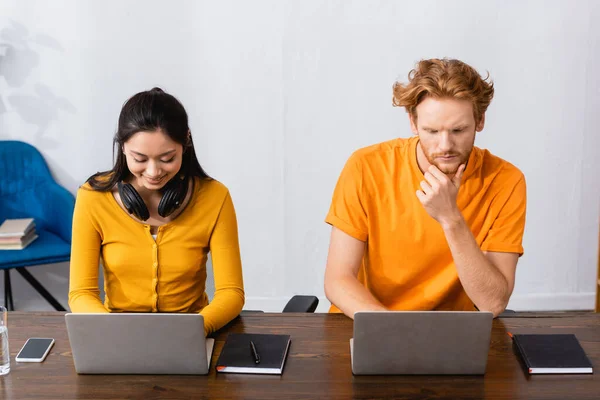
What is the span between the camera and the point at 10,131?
3.47 meters

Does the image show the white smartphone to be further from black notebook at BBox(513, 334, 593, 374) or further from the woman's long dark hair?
black notebook at BBox(513, 334, 593, 374)

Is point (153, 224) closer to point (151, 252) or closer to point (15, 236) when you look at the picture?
point (151, 252)

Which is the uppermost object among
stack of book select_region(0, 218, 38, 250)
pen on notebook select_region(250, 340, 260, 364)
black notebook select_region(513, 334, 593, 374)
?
pen on notebook select_region(250, 340, 260, 364)

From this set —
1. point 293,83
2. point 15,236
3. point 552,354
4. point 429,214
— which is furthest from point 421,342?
point 15,236

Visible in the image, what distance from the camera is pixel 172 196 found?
2.04m

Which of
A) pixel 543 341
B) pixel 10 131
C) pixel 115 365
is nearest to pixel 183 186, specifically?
pixel 115 365

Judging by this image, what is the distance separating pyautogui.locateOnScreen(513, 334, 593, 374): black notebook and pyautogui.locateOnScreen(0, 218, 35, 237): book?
7.10ft

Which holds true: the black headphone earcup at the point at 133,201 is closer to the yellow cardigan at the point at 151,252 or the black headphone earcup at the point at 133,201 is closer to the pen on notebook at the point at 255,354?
the yellow cardigan at the point at 151,252

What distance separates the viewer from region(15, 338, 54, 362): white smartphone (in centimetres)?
175

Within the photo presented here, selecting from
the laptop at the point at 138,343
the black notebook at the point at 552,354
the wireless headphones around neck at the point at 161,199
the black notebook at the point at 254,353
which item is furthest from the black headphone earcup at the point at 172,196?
the black notebook at the point at 552,354

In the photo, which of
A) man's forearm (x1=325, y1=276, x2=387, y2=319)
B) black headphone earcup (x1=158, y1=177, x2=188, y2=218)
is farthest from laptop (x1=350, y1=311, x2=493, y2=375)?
black headphone earcup (x1=158, y1=177, x2=188, y2=218)

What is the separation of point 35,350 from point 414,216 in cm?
105

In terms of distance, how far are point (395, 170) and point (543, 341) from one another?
63 cm

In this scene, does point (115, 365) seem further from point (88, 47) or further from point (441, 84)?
point (88, 47)
